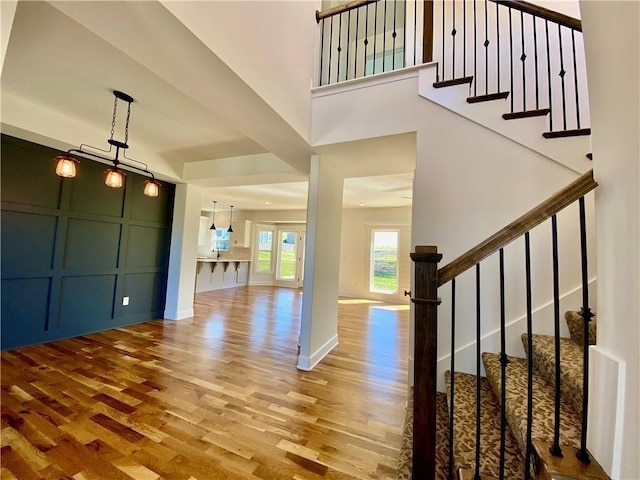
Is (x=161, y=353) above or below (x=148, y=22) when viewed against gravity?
below

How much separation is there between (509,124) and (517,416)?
6.18 feet

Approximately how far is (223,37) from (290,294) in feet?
21.2

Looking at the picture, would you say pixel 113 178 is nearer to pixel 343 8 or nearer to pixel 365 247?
pixel 343 8

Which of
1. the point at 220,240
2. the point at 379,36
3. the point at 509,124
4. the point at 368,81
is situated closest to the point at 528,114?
the point at 509,124

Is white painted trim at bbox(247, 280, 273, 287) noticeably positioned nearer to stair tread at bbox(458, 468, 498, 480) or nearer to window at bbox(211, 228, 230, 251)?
window at bbox(211, 228, 230, 251)

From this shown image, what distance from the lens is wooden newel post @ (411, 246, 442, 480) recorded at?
1053 mm

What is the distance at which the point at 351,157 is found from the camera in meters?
2.94

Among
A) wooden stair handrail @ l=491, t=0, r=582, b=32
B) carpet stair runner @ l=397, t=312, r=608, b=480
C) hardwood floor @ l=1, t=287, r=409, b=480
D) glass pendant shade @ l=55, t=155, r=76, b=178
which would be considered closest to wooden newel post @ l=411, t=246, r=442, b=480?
carpet stair runner @ l=397, t=312, r=608, b=480

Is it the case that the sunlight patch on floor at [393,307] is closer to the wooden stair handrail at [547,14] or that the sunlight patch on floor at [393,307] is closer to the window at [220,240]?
the wooden stair handrail at [547,14]

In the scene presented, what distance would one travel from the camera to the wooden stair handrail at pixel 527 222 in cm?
95

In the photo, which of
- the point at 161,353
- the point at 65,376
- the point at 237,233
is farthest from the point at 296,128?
the point at 237,233

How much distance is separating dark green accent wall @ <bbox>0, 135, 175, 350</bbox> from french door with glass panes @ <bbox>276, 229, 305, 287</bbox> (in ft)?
15.6

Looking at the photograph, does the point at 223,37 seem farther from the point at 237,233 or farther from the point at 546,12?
the point at 237,233

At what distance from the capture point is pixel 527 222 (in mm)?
990
